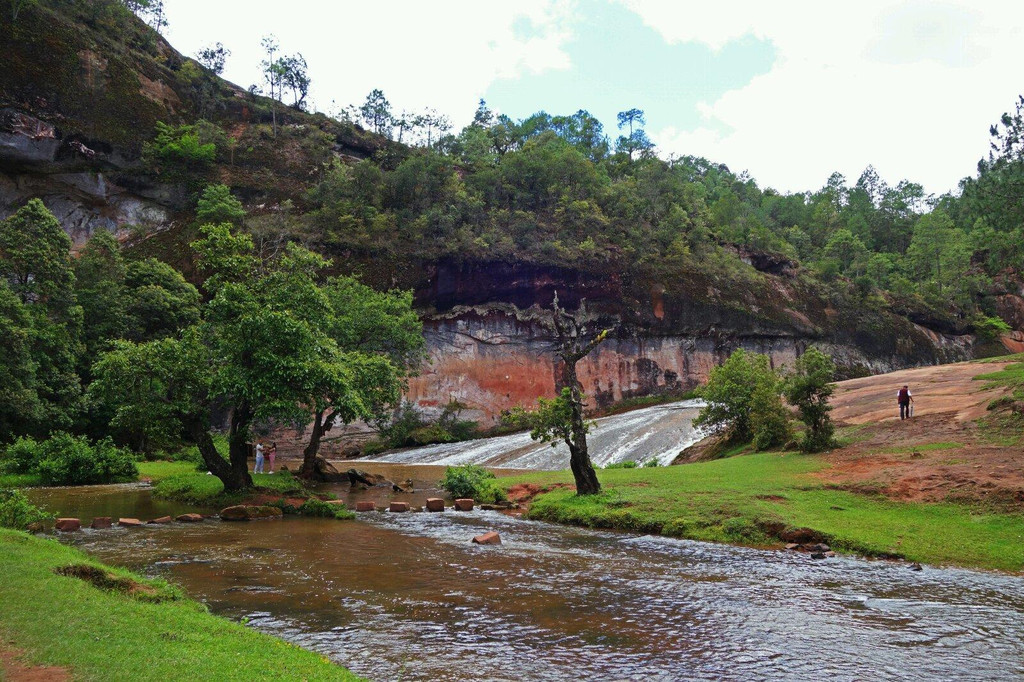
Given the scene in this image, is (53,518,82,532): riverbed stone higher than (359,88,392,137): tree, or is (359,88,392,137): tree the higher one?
(359,88,392,137): tree

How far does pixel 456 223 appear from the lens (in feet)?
180

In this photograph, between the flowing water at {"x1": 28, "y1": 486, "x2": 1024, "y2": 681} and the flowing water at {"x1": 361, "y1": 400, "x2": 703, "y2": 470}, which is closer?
the flowing water at {"x1": 28, "y1": 486, "x2": 1024, "y2": 681}

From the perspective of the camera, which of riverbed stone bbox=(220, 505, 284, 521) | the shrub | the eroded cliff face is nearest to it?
riverbed stone bbox=(220, 505, 284, 521)

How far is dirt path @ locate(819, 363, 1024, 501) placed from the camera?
14461 mm

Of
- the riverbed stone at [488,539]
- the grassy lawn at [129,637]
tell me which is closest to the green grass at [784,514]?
the riverbed stone at [488,539]

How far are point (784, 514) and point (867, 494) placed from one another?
253 cm

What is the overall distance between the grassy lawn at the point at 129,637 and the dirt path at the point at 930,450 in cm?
1378

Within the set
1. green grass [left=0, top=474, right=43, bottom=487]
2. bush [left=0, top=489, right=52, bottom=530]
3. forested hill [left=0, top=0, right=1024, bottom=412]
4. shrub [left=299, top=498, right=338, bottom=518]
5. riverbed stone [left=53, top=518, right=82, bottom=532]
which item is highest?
forested hill [left=0, top=0, right=1024, bottom=412]

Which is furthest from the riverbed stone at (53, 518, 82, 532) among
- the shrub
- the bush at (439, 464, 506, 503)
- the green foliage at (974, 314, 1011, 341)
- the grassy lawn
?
the green foliage at (974, 314, 1011, 341)

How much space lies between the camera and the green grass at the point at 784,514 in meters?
12.1

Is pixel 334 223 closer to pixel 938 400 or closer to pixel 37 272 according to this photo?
pixel 37 272

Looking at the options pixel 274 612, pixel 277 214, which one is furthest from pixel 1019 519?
pixel 277 214

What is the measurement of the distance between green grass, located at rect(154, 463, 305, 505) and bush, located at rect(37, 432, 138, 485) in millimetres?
3776

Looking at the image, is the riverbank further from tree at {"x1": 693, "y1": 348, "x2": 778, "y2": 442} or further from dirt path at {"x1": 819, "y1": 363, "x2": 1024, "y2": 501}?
tree at {"x1": 693, "y1": 348, "x2": 778, "y2": 442}
